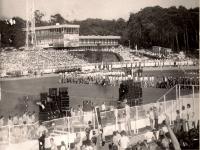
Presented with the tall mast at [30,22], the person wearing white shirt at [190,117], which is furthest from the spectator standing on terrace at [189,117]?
the tall mast at [30,22]

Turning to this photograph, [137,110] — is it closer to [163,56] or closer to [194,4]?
[163,56]

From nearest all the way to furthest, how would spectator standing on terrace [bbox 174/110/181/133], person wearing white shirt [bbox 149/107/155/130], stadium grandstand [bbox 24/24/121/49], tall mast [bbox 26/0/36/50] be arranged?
spectator standing on terrace [bbox 174/110/181/133]
tall mast [bbox 26/0/36/50]
person wearing white shirt [bbox 149/107/155/130]
stadium grandstand [bbox 24/24/121/49]

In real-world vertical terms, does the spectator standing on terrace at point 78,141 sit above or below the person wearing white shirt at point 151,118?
below

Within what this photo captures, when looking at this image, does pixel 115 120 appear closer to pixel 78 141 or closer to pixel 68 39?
pixel 78 141

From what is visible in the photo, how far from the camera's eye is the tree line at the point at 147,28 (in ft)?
13.6

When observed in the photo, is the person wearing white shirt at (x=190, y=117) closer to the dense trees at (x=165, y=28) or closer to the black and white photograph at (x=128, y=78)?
the black and white photograph at (x=128, y=78)

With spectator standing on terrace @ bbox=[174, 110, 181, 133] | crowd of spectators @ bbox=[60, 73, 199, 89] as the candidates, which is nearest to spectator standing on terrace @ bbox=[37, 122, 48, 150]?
spectator standing on terrace @ bbox=[174, 110, 181, 133]

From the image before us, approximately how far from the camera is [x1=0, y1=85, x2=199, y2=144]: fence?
4242mm

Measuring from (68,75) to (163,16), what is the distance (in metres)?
5.82

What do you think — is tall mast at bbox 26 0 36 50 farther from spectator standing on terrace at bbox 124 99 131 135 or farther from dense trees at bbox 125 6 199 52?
spectator standing on terrace at bbox 124 99 131 135

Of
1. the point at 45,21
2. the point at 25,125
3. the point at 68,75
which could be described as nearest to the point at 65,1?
the point at 45,21

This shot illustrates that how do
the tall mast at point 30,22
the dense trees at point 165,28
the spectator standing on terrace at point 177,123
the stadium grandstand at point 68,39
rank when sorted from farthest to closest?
the stadium grandstand at point 68,39, the tall mast at point 30,22, the spectator standing on terrace at point 177,123, the dense trees at point 165,28

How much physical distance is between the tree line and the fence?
553mm

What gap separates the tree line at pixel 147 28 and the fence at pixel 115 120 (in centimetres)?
55
